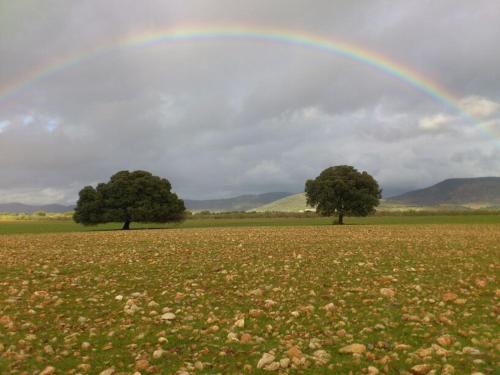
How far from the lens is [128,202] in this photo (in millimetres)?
72312

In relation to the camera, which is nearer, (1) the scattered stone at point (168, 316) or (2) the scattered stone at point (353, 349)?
(2) the scattered stone at point (353, 349)

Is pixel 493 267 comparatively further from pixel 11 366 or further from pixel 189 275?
pixel 11 366

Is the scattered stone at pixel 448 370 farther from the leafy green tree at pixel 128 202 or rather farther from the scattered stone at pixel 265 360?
the leafy green tree at pixel 128 202

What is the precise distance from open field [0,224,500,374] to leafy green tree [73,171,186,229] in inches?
2194

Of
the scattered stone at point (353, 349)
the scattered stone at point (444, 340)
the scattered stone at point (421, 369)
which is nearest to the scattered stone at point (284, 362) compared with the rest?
the scattered stone at point (353, 349)

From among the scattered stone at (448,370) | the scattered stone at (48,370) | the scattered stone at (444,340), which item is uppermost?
the scattered stone at (48,370)

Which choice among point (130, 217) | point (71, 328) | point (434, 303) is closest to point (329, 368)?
point (434, 303)

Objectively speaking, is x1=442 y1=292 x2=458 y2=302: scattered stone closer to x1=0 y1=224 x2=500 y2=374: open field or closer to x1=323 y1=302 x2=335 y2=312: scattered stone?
x1=0 y1=224 x2=500 y2=374: open field

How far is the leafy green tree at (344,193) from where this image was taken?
80.4 metres

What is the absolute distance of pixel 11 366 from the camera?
269 inches

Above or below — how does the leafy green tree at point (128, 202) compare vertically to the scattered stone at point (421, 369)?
above

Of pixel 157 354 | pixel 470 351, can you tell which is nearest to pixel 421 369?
pixel 470 351

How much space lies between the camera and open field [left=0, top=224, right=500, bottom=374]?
6965 millimetres

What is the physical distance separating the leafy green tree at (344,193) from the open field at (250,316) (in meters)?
64.1
